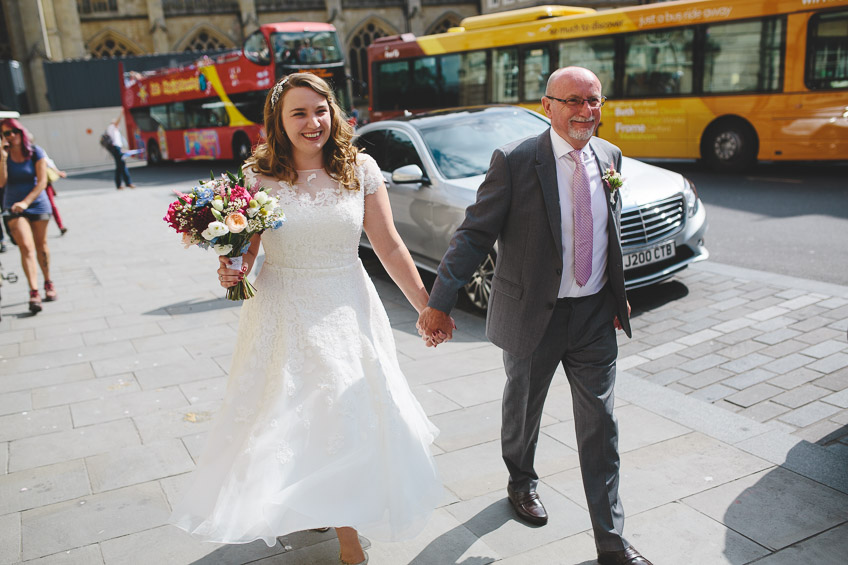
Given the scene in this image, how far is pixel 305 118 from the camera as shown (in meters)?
2.83

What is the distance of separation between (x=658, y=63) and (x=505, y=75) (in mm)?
3731

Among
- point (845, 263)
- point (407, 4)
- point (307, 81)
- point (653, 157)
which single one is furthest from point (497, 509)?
point (407, 4)

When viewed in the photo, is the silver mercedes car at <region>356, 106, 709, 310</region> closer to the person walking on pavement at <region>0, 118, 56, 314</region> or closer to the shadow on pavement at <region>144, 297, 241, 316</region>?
the shadow on pavement at <region>144, 297, 241, 316</region>

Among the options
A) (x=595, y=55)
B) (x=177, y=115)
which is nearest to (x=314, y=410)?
(x=595, y=55)

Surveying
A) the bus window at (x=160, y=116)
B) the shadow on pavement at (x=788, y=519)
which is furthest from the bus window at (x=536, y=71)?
the bus window at (x=160, y=116)

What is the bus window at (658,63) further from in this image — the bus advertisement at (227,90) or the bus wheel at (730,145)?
the bus advertisement at (227,90)

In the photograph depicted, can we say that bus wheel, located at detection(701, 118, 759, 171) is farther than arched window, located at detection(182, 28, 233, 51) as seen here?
No

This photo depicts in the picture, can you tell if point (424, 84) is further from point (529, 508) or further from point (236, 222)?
point (236, 222)

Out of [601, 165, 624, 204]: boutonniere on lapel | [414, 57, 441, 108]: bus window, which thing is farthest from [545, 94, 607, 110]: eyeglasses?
[414, 57, 441, 108]: bus window

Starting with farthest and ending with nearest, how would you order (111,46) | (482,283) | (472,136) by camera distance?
1. (111,46)
2. (472,136)
3. (482,283)

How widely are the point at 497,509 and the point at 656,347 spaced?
8.25ft

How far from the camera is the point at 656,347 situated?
537 cm

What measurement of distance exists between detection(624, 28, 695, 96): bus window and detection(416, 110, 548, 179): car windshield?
8.04 m

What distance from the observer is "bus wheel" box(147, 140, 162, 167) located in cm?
2900
